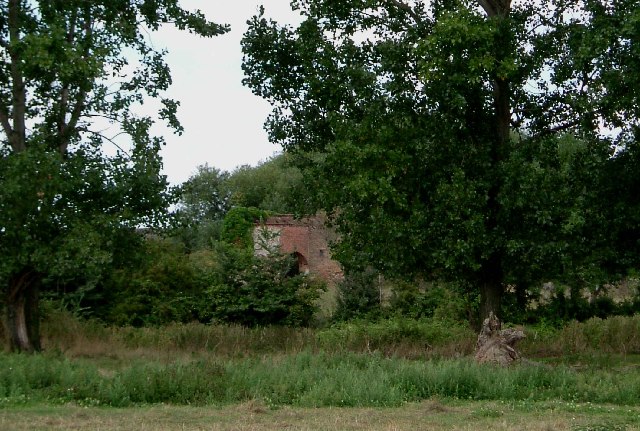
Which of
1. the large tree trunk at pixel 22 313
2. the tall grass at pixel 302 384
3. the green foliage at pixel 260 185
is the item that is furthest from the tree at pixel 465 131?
the green foliage at pixel 260 185

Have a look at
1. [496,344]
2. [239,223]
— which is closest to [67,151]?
[496,344]

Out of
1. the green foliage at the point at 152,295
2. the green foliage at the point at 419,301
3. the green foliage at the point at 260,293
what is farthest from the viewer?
the green foliage at the point at 419,301

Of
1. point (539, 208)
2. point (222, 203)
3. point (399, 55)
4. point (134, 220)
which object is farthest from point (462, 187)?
point (222, 203)

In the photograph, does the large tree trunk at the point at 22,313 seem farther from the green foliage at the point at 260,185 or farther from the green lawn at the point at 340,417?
the green foliage at the point at 260,185

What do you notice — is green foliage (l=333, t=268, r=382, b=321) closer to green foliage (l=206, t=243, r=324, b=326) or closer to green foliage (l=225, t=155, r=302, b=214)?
green foliage (l=206, t=243, r=324, b=326)

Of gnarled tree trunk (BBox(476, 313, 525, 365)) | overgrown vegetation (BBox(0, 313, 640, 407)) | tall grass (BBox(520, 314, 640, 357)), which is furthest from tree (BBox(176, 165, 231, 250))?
overgrown vegetation (BBox(0, 313, 640, 407))

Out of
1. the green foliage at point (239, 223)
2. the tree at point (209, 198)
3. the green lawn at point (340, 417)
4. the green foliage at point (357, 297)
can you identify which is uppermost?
the tree at point (209, 198)

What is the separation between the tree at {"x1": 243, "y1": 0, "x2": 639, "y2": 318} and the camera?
1695 cm

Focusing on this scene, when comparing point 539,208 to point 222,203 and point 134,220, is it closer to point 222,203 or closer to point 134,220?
point 134,220

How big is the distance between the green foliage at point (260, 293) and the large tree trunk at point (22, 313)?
9611mm

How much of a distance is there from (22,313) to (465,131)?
412 inches

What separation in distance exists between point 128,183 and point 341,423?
31.0 ft

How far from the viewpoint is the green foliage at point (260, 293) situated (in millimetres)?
28000

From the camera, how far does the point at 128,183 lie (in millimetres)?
18234
